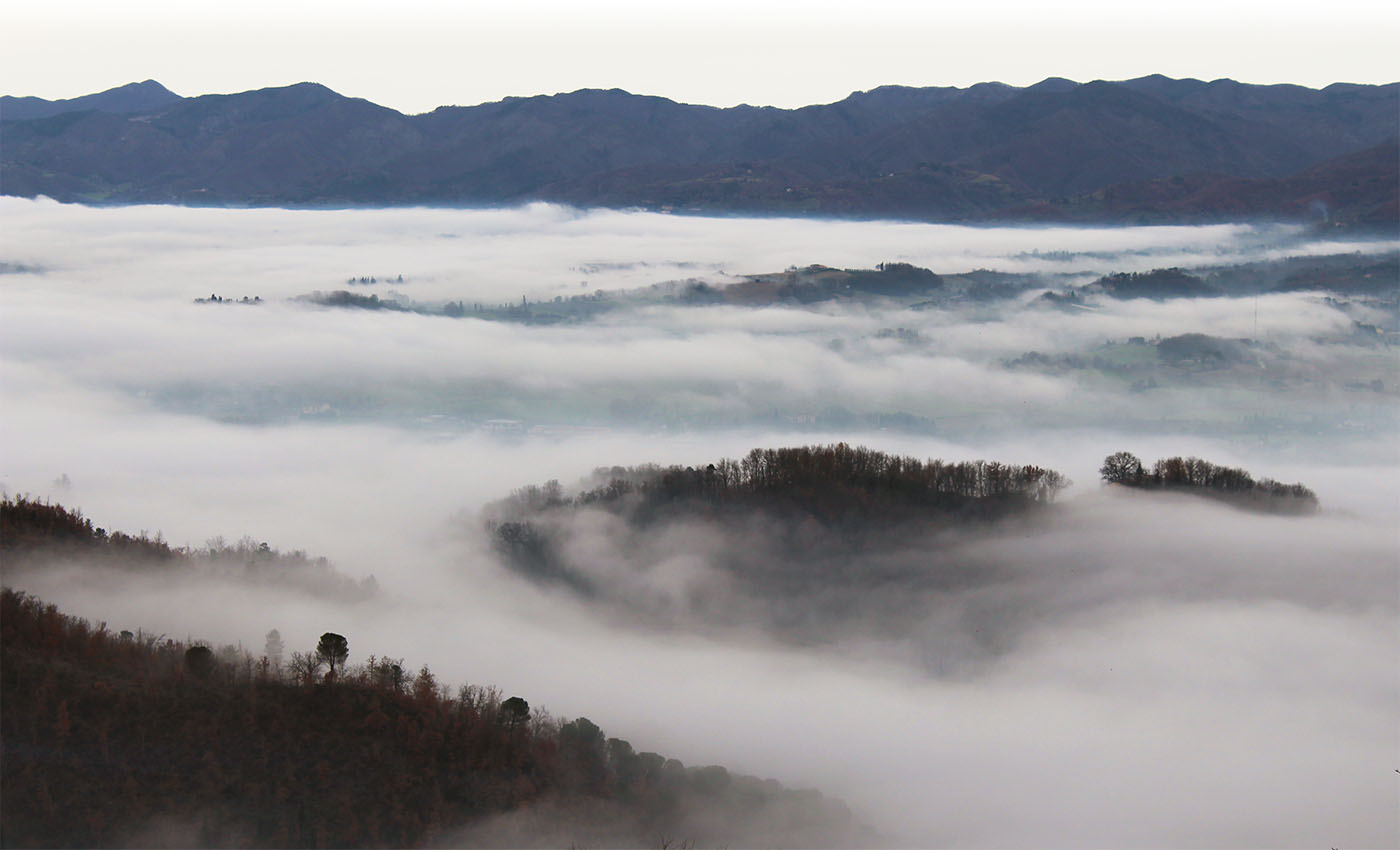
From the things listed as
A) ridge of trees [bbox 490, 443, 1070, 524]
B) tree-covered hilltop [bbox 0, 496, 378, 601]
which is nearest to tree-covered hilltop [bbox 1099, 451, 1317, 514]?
ridge of trees [bbox 490, 443, 1070, 524]

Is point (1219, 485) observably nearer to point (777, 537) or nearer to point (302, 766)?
point (777, 537)

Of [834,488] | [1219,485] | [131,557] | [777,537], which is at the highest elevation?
[1219,485]

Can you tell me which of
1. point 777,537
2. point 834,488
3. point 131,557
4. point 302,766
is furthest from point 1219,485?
point 302,766

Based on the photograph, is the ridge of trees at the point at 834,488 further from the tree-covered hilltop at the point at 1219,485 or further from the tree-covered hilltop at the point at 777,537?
the tree-covered hilltop at the point at 1219,485

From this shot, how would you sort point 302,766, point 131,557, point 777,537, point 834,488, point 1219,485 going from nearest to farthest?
point 302,766 → point 131,557 → point 777,537 → point 834,488 → point 1219,485

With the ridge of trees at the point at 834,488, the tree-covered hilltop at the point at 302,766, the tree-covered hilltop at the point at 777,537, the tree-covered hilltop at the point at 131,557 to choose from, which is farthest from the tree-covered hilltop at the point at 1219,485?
the tree-covered hilltop at the point at 302,766

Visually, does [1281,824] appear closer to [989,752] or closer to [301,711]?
[989,752]
